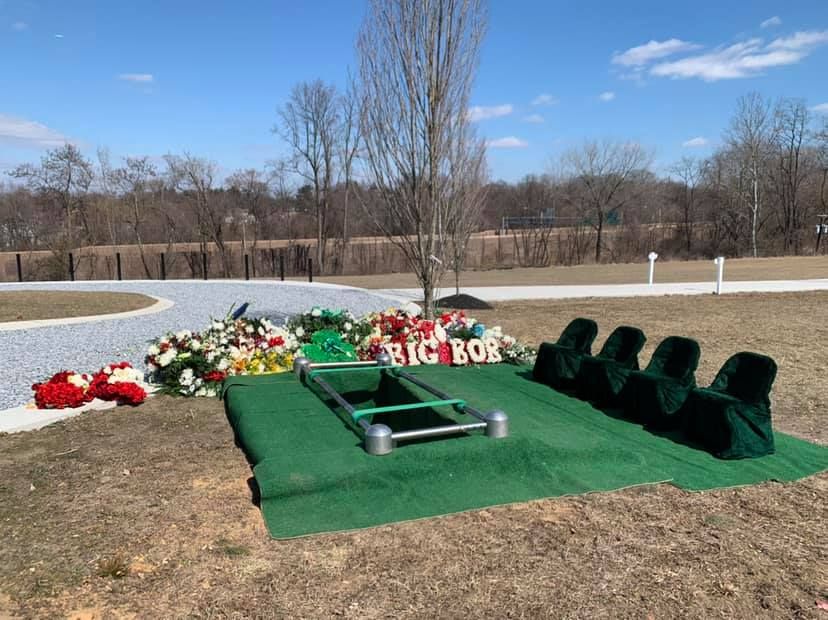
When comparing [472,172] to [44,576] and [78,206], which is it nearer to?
[44,576]

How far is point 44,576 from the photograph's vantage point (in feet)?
9.34

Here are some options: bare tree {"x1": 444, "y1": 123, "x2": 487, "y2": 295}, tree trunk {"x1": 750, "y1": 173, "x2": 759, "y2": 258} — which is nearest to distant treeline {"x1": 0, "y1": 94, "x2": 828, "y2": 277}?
tree trunk {"x1": 750, "y1": 173, "x2": 759, "y2": 258}

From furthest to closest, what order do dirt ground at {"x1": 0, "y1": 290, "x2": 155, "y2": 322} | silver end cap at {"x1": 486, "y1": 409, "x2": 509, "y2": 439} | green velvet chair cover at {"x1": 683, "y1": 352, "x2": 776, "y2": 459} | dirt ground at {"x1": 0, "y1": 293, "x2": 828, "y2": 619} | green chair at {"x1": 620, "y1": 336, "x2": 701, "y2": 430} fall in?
dirt ground at {"x1": 0, "y1": 290, "x2": 155, "y2": 322}
green chair at {"x1": 620, "y1": 336, "x2": 701, "y2": 430}
green velvet chair cover at {"x1": 683, "y1": 352, "x2": 776, "y2": 459}
silver end cap at {"x1": 486, "y1": 409, "x2": 509, "y2": 439}
dirt ground at {"x1": 0, "y1": 293, "x2": 828, "y2": 619}

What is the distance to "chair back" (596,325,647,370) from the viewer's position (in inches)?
218

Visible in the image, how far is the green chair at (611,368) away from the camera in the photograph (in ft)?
18.0

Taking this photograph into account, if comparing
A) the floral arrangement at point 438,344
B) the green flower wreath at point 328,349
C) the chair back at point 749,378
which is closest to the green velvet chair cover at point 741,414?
the chair back at point 749,378

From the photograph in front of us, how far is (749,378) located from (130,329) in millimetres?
9532

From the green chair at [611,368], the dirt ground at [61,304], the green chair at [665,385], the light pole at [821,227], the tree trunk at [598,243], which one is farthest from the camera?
the tree trunk at [598,243]

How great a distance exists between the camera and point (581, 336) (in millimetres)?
6293

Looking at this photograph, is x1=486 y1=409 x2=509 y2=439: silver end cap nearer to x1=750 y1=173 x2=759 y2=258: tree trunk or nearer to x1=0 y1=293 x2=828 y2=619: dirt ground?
x1=0 y1=293 x2=828 y2=619: dirt ground

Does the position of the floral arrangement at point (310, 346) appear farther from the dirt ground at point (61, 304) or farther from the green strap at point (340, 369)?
the dirt ground at point (61, 304)

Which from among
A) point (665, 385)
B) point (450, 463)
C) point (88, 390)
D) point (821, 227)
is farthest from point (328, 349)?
point (821, 227)

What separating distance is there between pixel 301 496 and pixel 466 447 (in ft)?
3.41

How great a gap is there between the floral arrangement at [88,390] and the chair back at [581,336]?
13.8ft
